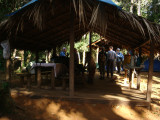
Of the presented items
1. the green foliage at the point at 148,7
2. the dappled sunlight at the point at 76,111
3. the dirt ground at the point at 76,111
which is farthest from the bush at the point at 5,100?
the green foliage at the point at 148,7

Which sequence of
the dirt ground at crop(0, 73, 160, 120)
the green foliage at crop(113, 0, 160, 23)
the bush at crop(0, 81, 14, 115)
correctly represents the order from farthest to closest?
the green foliage at crop(113, 0, 160, 23) → the dirt ground at crop(0, 73, 160, 120) → the bush at crop(0, 81, 14, 115)

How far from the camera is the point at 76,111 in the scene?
3.62 meters

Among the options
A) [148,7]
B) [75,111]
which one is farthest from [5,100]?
[148,7]

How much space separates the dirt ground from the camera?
3362mm

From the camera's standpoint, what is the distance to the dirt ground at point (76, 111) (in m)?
3.36

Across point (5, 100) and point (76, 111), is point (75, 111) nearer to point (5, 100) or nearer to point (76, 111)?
point (76, 111)

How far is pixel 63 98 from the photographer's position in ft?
13.2

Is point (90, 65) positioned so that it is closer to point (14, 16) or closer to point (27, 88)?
point (27, 88)

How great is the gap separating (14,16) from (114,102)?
4125 millimetres

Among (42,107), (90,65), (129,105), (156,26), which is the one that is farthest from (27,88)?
(156,26)

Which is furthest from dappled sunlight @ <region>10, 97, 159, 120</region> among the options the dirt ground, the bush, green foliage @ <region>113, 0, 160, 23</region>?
green foliage @ <region>113, 0, 160, 23</region>

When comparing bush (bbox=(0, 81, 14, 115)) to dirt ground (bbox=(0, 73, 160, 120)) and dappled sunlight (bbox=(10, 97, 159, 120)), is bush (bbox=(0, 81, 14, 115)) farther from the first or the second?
dappled sunlight (bbox=(10, 97, 159, 120))

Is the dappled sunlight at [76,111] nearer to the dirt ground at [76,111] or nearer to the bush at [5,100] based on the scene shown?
the dirt ground at [76,111]

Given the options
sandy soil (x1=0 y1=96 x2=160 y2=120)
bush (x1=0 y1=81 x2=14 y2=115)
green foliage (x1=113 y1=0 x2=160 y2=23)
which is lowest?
sandy soil (x1=0 y1=96 x2=160 y2=120)
